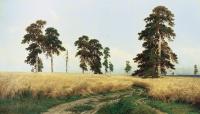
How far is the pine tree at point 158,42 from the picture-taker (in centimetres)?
5709

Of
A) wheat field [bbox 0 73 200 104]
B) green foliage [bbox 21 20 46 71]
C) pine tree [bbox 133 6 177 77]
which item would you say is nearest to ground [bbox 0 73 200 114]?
wheat field [bbox 0 73 200 104]

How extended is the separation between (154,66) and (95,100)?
1260 inches

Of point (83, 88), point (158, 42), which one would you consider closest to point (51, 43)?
point (158, 42)

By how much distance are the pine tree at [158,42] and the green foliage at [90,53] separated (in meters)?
35.1

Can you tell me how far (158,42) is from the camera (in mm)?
58031

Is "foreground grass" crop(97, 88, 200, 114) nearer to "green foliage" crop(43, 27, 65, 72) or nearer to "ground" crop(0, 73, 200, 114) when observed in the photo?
"ground" crop(0, 73, 200, 114)

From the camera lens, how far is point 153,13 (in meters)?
57.7

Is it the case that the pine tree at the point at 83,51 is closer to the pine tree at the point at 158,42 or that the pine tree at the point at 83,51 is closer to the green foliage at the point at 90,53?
the green foliage at the point at 90,53

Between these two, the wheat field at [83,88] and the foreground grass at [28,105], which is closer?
the foreground grass at [28,105]

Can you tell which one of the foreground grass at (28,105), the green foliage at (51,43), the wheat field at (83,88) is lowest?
the foreground grass at (28,105)

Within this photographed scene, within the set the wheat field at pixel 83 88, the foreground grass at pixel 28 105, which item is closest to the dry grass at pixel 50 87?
the wheat field at pixel 83 88

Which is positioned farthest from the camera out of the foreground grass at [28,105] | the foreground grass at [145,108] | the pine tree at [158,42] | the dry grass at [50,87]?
the pine tree at [158,42]

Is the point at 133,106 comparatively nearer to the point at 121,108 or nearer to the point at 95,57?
the point at 121,108

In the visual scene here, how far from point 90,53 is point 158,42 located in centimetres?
3624
